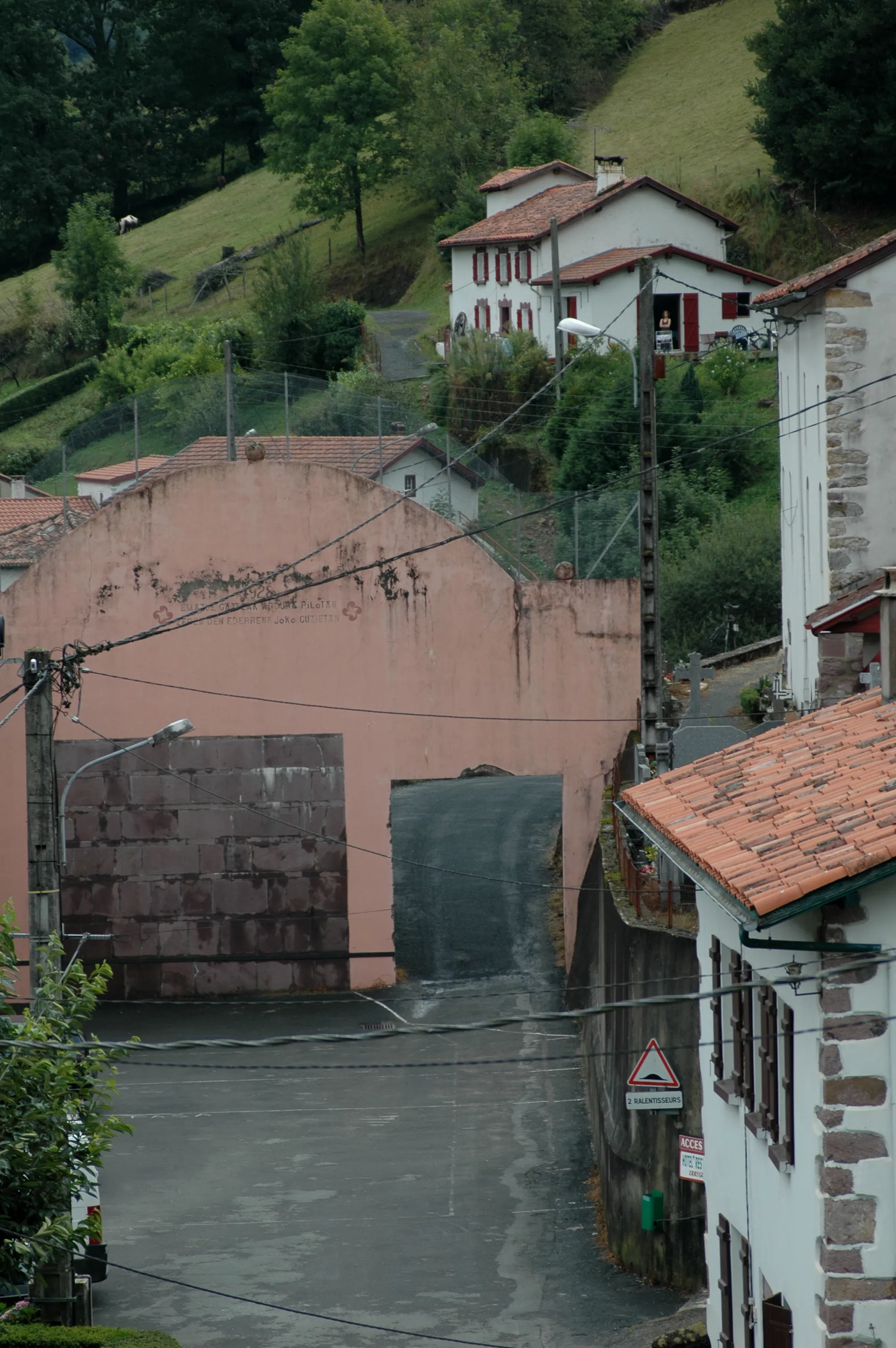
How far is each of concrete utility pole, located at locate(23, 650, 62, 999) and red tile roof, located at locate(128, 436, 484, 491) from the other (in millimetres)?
16516

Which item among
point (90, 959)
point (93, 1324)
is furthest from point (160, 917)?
point (93, 1324)

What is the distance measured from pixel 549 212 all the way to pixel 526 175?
5530 millimetres

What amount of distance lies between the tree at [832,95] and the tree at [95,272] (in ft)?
109

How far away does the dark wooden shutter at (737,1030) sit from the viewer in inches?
502

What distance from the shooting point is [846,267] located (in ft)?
78.6

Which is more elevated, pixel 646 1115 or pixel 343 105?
pixel 343 105

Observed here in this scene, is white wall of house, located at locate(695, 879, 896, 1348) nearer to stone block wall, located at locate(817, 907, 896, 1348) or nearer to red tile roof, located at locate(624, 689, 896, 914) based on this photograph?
stone block wall, located at locate(817, 907, 896, 1348)

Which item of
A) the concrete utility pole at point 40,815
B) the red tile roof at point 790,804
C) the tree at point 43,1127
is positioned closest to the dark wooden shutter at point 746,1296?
the red tile roof at point 790,804

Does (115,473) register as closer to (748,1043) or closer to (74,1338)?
(74,1338)

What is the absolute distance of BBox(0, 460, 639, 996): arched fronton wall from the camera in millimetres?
30422

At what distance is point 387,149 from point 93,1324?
2940 inches

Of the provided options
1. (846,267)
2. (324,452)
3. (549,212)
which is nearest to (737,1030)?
(846,267)

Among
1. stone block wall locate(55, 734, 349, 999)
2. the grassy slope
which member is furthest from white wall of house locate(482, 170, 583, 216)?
stone block wall locate(55, 734, 349, 999)

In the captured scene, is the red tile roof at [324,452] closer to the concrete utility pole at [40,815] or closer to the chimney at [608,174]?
the concrete utility pole at [40,815]
